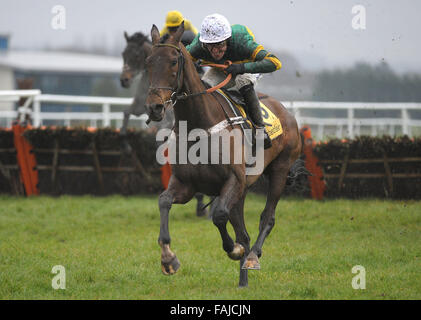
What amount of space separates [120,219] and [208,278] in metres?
3.69

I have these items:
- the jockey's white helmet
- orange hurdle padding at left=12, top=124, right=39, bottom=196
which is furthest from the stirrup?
orange hurdle padding at left=12, top=124, right=39, bottom=196

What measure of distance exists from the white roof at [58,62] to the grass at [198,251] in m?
40.7

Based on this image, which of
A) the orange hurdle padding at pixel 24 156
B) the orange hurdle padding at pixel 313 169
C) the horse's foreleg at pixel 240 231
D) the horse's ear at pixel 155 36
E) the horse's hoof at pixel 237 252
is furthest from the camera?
the orange hurdle padding at pixel 24 156

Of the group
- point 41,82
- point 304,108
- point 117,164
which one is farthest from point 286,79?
point 41,82

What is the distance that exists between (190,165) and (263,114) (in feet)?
4.30

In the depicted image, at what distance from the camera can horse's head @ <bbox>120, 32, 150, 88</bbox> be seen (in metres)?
10.2

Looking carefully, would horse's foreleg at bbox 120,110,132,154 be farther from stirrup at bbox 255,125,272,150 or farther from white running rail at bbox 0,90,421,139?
stirrup at bbox 255,125,272,150

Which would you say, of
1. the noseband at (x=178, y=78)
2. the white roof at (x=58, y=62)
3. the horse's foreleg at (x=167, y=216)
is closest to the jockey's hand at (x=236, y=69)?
the noseband at (x=178, y=78)

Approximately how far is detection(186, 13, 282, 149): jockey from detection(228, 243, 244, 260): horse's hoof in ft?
3.71

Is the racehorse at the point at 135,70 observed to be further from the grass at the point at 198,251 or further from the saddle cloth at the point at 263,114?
the saddle cloth at the point at 263,114

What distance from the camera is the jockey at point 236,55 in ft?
16.5

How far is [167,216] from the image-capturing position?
477cm

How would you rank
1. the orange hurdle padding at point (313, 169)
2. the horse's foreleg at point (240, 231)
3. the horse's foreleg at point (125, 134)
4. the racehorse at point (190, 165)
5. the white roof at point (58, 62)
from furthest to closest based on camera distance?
the white roof at point (58, 62)
the horse's foreleg at point (125, 134)
the orange hurdle padding at point (313, 169)
the horse's foreleg at point (240, 231)
the racehorse at point (190, 165)

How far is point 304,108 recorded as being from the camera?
37.1 ft
